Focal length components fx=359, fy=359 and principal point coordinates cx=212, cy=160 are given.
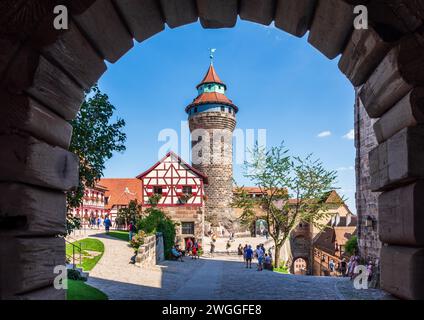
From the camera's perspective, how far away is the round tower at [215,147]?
43.5 meters

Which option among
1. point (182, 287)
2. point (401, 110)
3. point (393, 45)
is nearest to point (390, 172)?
point (401, 110)

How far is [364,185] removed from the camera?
15.9 m

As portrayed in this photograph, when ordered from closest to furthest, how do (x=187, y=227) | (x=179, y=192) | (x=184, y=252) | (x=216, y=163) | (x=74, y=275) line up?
(x=74, y=275) < (x=184, y=252) < (x=187, y=227) < (x=179, y=192) < (x=216, y=163)

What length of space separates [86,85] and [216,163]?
1624 inches

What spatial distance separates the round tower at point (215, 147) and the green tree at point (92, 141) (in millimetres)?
34786

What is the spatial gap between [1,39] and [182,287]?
11726mm

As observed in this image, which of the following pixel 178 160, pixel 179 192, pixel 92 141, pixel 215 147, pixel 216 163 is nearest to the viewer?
pixel 92 141

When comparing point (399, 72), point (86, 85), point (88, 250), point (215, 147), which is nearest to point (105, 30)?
point (86, 85)

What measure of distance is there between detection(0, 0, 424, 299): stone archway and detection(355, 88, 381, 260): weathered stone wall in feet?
43.7

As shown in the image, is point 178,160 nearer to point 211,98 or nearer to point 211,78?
point 211,98

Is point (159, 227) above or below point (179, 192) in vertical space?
below

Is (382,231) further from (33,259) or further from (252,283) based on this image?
(252,283)

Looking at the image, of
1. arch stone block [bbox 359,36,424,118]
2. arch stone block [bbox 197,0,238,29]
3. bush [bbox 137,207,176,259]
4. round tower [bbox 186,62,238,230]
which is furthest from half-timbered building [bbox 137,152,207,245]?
arch stone block [bbox 359,36,424,118]

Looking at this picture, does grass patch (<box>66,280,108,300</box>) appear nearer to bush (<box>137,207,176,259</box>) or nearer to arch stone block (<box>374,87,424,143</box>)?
arch stone block (<box>374,87,424,143</box>)
